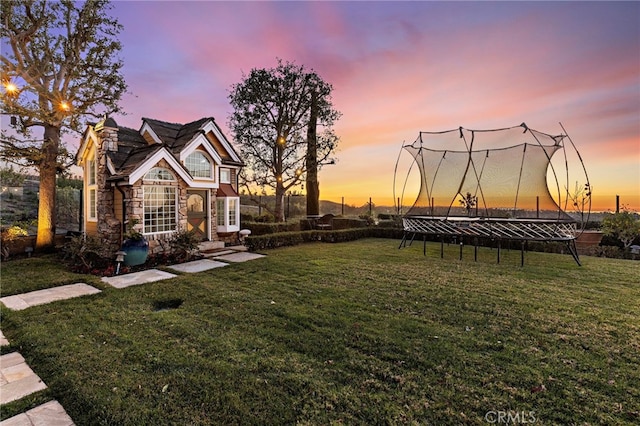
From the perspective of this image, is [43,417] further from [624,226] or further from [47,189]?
[624,226]

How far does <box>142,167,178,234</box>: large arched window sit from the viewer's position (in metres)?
7.60

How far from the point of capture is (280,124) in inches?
537

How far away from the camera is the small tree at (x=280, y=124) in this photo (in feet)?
44.2

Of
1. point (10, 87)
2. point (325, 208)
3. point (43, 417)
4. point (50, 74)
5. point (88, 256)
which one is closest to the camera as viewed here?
point (43, 417)

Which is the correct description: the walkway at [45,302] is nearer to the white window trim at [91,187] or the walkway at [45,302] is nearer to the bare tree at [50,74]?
the white window trim at [91,187]

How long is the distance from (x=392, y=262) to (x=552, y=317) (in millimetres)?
3798

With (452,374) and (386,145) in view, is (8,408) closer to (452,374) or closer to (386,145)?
(452,374)

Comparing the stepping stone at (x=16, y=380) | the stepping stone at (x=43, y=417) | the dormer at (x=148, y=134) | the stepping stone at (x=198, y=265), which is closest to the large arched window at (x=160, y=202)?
the stepping stone at (x=198, y=265)

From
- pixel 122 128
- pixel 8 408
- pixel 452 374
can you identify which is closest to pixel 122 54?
pixel 122 128

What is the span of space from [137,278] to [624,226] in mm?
13330

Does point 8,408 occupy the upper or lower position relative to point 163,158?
lower

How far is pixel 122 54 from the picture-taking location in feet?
30.0

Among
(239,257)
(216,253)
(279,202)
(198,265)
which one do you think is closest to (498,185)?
(239,257)

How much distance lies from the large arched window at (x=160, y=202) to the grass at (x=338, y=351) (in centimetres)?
247
